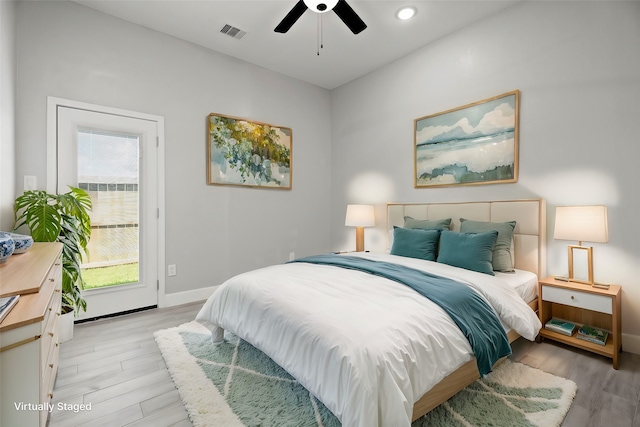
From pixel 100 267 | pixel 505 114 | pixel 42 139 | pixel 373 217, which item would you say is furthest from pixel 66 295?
pixel 505 114

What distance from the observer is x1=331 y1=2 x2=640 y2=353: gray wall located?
221cm

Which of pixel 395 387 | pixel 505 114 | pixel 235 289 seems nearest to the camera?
pixel 395 387

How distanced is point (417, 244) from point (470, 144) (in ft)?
4.14

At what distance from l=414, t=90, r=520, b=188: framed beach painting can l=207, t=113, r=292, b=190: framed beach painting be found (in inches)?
73.1

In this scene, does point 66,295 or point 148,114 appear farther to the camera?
point 148,114

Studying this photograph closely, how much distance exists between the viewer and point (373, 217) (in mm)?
3963

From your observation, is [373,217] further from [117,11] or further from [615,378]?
[117,11]

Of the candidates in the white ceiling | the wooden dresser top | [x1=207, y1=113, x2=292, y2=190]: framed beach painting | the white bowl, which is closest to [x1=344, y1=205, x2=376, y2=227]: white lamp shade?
[x1=207, y1=113, x2=292, y2=190]: framed beach painting

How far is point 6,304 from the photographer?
3.22ft

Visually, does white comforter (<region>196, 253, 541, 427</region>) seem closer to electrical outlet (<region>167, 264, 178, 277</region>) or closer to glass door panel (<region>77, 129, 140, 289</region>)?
electrical outlet (<region>167, 264, 178, 277</region>)

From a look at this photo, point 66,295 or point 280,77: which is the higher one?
point 280,77

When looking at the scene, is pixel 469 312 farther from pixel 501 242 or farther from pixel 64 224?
pixel 64 224

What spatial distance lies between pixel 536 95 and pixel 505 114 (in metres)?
0.27

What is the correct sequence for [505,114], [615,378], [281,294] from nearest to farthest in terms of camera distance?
[281,294]
[615,378]
[505,114]
